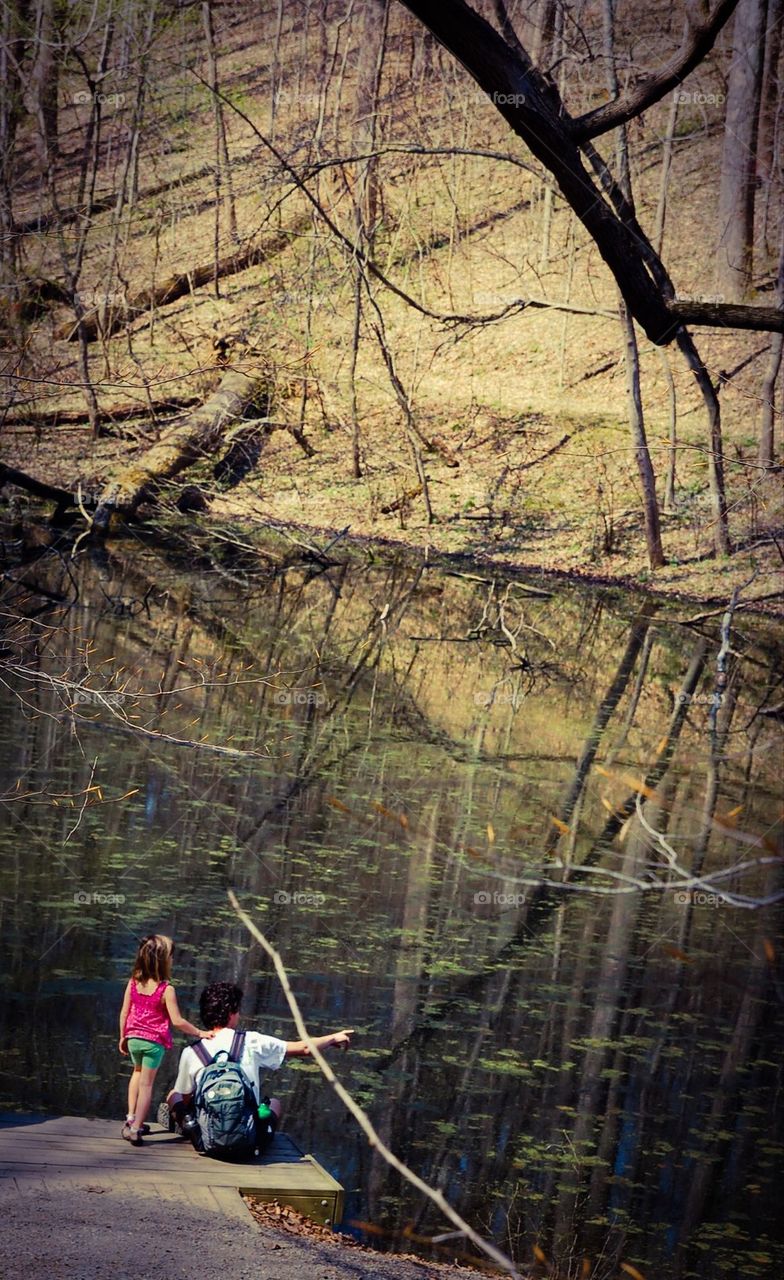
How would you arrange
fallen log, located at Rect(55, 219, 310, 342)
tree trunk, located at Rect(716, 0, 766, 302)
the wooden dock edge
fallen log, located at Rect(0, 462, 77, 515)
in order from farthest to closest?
fallen log, located at Rect(55, 219, 310, 342) < tree trunk, located at Rect(716, 0, 766, 302) < fallen log, located at Rect(0, 462, 77, 515) < the wooden dock edge

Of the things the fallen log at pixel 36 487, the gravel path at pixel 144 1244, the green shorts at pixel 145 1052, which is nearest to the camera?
the gravel path at pixel 144 1244

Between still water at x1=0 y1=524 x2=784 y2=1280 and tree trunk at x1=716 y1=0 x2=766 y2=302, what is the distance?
49.2 ft

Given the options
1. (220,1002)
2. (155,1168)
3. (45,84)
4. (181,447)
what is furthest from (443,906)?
(45,84)

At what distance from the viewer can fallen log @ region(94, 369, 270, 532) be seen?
23844 mm

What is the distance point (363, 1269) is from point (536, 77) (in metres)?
4.51

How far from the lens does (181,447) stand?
83.6 feet

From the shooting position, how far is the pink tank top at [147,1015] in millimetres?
5852

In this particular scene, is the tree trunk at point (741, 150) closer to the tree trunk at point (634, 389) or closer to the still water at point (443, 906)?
the tree trunk at point (634, 389)

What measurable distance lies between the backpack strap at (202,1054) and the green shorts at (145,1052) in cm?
23

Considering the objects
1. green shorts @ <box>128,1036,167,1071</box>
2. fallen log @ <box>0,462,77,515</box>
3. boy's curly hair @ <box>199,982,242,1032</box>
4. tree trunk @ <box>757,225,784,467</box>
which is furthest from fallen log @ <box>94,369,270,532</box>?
boy's curly hair @ <box>199,982,242,1032</box>

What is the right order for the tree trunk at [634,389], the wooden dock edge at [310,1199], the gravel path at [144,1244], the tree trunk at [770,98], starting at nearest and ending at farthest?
1. the gravel path at [144,1244]
2. the wooden dock edge at [310,1199]
3. the tree trunk at [634,389]
4. the tree trunk at [770,98]

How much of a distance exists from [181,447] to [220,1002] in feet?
68.0

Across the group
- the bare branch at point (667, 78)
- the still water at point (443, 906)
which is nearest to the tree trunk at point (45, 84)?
the still water at point (443, 906)

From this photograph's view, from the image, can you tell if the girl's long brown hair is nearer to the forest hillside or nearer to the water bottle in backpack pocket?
the water bottle in backpack pocket
